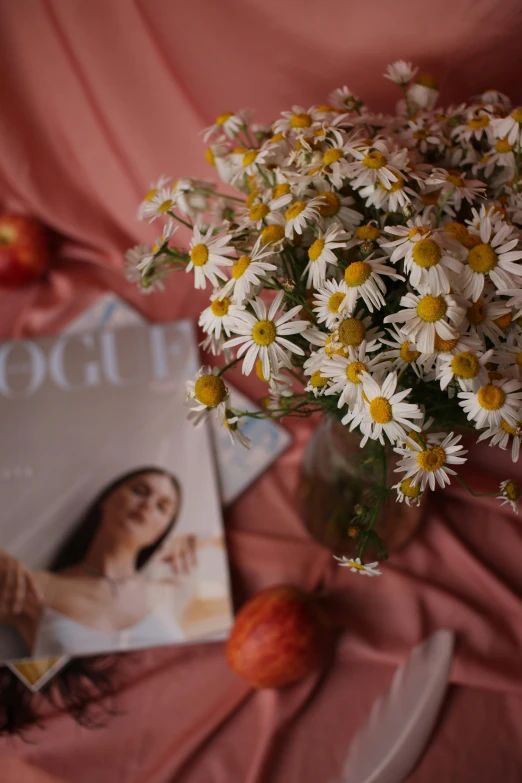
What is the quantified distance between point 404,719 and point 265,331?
16.4 inches

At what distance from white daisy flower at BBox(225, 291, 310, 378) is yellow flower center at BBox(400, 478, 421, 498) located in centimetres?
11

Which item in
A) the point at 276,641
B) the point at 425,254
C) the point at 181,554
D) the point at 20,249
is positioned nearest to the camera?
the point at 425,254

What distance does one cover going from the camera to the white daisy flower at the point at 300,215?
381mm

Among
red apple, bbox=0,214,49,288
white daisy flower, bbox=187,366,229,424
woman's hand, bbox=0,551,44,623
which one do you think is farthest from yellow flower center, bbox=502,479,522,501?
red apple, bbox=0,214,49,288

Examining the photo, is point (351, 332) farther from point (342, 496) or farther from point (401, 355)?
point (342, 496)

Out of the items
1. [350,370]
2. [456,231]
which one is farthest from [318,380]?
[456,231]

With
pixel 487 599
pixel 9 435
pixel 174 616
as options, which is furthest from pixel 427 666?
pixel 9 435

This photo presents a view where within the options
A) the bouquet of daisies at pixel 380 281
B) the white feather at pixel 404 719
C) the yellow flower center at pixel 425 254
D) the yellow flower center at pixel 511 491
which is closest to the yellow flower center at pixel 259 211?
the bouquet of daisies at pixel 380 281

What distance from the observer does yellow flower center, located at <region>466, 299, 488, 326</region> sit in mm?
375

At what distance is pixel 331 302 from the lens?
0.37 m

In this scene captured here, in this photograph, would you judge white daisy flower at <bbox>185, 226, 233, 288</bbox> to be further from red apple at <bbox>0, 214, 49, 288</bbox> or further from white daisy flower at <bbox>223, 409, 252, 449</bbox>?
red apple at <bbox>0, 214, 49, 288</bbox>

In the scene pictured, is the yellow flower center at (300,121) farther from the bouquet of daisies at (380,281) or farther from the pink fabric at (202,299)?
the pink fabric at (202,299)

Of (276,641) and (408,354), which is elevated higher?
(408,354)

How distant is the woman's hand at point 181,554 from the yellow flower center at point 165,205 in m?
0.37
